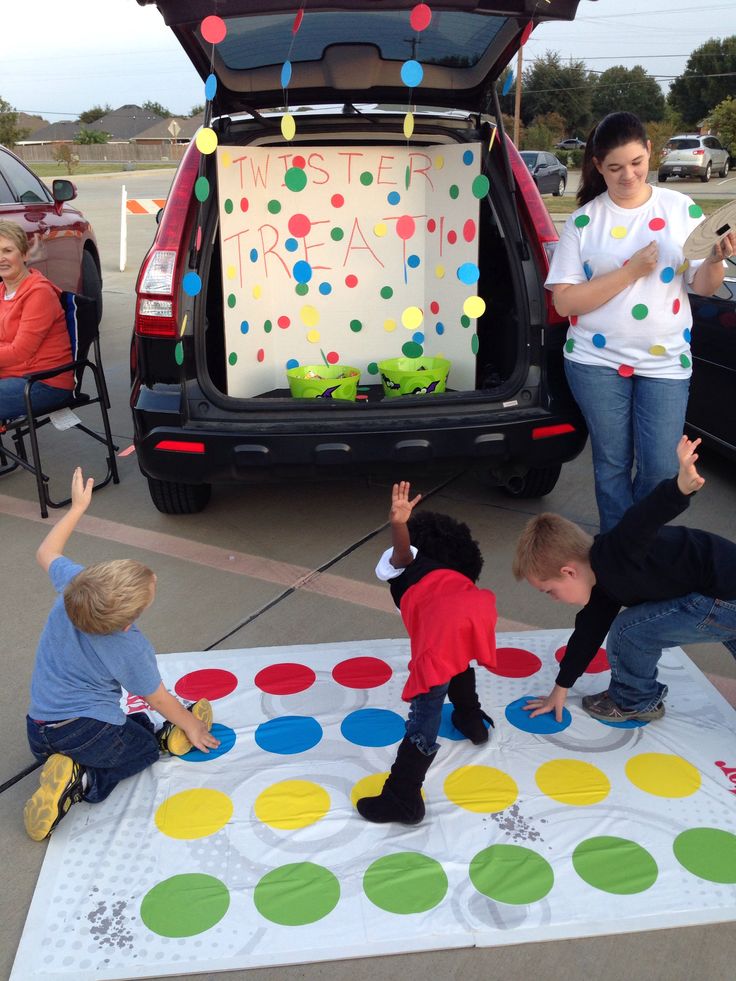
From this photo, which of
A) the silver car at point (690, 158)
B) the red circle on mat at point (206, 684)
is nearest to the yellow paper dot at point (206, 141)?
the red circle on mat at point (206, 684)

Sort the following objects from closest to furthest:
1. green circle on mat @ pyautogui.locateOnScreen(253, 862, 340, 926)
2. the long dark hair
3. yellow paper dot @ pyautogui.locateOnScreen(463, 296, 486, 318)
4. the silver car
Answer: green circle on mat @ pyautogui.locateOnScreen(253, 862, 340, 926), the long dark hair, yellow paper dot @ pyautogui.locateOnScreen(463, 296, 486, 318), the silver car

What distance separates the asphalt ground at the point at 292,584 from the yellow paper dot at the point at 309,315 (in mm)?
810

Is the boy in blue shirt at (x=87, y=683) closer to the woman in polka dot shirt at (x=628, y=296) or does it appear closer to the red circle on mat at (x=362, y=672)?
the red circle on mat at (x=362, y=672)

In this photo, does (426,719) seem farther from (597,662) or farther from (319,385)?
(319,385)

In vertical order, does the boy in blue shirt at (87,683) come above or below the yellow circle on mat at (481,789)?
above

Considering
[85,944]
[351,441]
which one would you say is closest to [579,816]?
[85,944]

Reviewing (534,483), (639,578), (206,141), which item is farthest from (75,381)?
Result: (639,578)

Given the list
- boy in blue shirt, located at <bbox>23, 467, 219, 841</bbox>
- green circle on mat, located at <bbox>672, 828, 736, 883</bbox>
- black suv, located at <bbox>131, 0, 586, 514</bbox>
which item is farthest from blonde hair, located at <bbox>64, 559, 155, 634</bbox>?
green circle on mat, located at <bbox>672, 828, 736, 883</bbox>

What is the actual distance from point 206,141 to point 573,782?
99.4 inches

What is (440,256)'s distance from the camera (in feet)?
13.8

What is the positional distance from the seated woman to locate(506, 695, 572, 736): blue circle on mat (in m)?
2.73

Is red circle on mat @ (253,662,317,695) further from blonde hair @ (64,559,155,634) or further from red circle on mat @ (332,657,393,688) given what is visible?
blonde hair @ (64,559,155,634)

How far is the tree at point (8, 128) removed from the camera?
53281 mm

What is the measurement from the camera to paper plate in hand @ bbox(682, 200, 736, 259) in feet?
8.70
